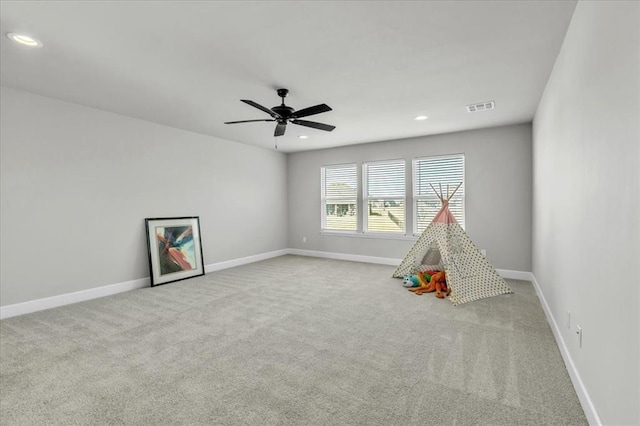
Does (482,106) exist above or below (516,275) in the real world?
above

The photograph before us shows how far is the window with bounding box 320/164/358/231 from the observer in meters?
6.64

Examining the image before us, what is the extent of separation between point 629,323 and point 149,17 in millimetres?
3107

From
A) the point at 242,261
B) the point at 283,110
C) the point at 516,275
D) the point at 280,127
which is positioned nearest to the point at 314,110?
the point at 283,110

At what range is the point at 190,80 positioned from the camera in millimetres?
3178

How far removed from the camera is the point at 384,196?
6.23 m

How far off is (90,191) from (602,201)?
510 centimetres

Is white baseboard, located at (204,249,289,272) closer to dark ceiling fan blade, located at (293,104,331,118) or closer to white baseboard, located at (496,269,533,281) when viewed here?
dark ceiling fan blade, located at (293,104,331,118)

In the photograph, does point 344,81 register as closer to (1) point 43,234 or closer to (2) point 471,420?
(2) point 471,420

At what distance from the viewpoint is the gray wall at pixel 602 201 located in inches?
47.4

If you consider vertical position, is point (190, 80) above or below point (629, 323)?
above

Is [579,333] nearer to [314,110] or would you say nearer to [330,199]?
[314,110]

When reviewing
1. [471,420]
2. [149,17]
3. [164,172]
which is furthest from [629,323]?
[164,172]

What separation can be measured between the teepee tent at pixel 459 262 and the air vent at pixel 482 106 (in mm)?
1397

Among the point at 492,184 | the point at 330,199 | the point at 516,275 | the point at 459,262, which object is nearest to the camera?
the point at 459,262
